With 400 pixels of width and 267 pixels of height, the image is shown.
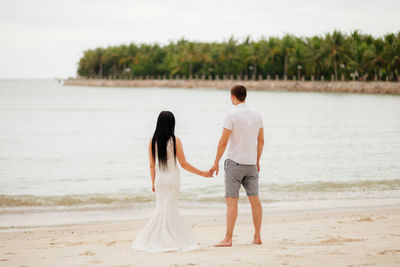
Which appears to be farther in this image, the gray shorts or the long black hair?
the gray shorts

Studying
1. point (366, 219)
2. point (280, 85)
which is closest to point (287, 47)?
point (280, 85)

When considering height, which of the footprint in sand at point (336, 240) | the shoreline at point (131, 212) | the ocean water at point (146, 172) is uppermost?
the footprint in sand at point (336, 240)

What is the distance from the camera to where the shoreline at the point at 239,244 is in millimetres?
5035

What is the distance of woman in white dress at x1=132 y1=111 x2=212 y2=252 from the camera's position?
17.6ft

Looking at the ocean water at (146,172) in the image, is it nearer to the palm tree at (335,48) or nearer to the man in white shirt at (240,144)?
the man in white shirt at (240,144)

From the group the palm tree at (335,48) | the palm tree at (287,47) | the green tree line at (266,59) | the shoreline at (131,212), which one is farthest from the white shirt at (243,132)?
the palm tree at (287,47)

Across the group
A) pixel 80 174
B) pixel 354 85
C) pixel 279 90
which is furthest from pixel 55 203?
pixel 279 90

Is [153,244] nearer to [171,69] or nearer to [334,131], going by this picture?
[334,131]

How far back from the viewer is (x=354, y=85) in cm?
8619

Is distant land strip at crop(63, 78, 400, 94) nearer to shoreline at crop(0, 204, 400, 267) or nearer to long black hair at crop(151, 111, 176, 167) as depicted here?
shoreline at crop(0, 204, 400, 267)

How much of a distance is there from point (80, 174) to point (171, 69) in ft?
402

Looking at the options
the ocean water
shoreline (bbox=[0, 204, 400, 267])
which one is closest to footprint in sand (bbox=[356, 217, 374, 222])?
shoreline (bbox=[0, 204, 400, 267])

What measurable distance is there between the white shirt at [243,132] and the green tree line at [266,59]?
78.9 metres

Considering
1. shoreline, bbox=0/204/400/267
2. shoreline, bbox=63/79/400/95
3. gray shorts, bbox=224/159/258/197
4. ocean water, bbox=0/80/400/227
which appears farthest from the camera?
shoreline, bbox=63/79/400/95
